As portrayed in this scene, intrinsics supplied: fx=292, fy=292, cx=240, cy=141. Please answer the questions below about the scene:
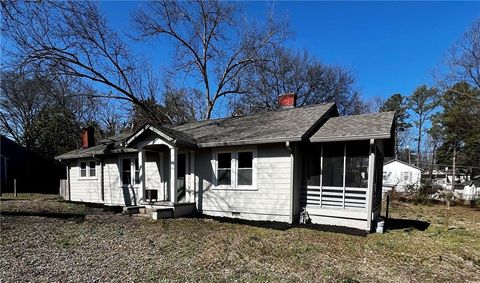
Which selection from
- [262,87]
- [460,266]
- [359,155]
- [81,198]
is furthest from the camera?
[262,87]

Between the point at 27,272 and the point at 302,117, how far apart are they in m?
9.69

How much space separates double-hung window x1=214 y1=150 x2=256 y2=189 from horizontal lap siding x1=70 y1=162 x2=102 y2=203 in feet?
28.1

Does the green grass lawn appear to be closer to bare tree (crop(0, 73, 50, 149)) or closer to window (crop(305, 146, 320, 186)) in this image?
window (crop(305, 146, 320, 186))

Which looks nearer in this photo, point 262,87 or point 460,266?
point 460,266

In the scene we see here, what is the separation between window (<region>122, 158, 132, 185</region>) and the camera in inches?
579

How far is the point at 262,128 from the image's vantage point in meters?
11.5

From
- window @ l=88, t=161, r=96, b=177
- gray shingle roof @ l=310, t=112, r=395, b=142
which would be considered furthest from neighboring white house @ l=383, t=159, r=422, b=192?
window @ l=88, t=161, r=96, b=177

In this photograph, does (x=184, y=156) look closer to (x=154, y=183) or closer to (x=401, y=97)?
(x=154, y=183)

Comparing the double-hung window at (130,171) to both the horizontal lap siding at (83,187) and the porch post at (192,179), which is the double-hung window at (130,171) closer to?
the horizontal lap siding at (83,187)

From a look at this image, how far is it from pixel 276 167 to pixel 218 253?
14.1ft

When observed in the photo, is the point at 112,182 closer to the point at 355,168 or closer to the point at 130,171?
the point at 130,171

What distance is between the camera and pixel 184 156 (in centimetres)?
1220

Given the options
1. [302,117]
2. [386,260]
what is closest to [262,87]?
[302,117]

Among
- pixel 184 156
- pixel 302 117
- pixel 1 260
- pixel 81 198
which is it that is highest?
pixel 302 117
